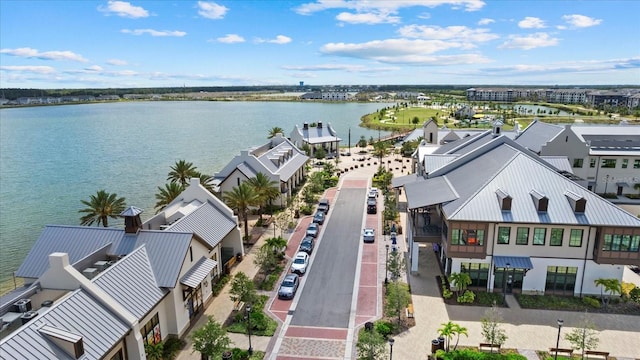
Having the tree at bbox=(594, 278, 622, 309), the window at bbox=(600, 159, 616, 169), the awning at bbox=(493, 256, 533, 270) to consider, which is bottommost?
the tree at bbox=(594, 278, 622, 309)

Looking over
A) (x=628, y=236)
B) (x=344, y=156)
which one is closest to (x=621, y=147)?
(x=628, y=236)

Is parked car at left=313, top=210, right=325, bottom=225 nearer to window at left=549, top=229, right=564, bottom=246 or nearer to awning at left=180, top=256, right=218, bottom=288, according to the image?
awning at left=180, top=256, right=218, bottom=288

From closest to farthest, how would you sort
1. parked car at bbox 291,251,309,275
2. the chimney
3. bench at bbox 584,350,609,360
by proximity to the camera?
bench at bbox 584,350,609,360 < the chimney < parked car at bbox 291,251,309,275

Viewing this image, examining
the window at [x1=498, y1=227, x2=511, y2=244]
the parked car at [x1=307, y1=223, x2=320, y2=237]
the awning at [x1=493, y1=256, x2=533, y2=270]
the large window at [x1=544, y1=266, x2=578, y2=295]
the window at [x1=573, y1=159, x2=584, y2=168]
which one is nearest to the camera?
the awning at [x1=493, y1=256, x2=533, y2=270]

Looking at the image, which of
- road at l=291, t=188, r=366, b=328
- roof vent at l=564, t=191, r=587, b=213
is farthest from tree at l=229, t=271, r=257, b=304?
roof vent at l=564, t=191, r=587, b=213

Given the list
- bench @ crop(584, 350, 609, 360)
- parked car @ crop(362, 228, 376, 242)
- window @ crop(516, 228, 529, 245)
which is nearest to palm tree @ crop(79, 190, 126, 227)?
parked car @ crop(362, 228, 376, 242)

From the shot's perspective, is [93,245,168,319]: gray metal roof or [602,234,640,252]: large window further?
[602,234,640,252]: large window

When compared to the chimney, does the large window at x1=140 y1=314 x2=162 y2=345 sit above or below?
below
